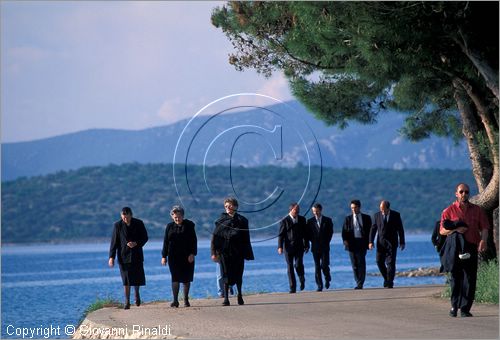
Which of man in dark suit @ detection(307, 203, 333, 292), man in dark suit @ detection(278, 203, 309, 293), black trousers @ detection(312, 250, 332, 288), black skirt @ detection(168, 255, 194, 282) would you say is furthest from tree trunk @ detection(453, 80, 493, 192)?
black skirt @ detection(168, 255, 194, 282)

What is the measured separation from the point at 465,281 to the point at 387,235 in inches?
269

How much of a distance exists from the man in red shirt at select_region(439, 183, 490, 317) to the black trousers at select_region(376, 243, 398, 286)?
664cm

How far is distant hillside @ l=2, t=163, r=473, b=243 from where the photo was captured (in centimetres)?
15575

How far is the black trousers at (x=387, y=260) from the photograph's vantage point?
2377cm

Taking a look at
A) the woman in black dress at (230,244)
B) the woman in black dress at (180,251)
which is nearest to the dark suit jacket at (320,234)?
the woman in black dress at (230,244)

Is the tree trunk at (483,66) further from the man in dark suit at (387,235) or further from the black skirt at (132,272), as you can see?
the black skirt at (132,272)

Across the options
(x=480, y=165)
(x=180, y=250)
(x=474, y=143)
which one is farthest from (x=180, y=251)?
(x=474, y=143)

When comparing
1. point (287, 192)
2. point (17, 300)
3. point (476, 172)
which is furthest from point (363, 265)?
point (287, 192)

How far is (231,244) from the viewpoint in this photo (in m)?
19.7

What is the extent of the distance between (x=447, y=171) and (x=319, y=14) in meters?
171

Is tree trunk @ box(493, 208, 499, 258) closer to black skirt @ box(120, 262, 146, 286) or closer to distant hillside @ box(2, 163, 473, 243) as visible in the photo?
black skirt @ box(120, 262, 146, 286)

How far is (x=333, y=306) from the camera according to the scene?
62.8ft

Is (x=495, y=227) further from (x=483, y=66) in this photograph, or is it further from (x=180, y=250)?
(x=180, y=250)

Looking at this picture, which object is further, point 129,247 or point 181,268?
point 181,268
